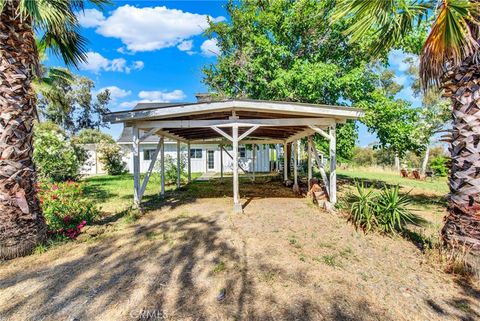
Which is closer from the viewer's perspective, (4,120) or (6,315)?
(6,315)

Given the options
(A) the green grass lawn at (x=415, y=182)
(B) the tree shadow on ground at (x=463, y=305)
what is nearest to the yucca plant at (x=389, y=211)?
(B) the tree shadow on ground at (x=463, y=305)

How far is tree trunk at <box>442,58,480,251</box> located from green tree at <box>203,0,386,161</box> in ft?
23.0

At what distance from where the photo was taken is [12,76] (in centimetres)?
468

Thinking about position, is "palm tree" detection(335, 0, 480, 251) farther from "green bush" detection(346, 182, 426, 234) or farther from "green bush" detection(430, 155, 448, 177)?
"green bush" detection(430, 155, 448, 177)

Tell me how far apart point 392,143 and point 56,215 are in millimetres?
11914

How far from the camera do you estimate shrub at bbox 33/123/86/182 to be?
11.3 metres

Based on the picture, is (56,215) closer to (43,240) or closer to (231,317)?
(43,240)

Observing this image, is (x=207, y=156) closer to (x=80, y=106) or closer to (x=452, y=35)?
(x=452, y=35)

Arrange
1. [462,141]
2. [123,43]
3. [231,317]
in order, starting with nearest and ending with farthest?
[231,317]
[462,141]
[123,43]

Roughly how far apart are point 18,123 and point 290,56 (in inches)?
444

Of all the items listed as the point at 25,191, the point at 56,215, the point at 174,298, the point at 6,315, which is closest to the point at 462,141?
the point at 174,298

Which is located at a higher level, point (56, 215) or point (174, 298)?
point (56, 215)
